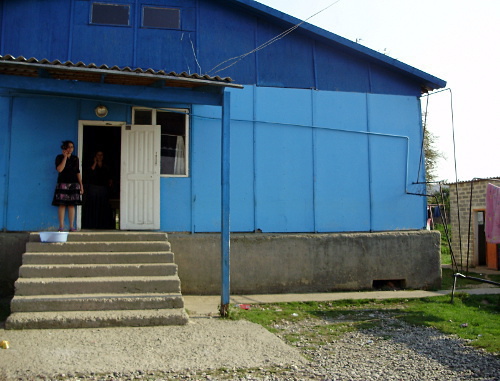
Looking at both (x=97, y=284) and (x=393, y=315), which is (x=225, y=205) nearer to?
(x=97, y=284)

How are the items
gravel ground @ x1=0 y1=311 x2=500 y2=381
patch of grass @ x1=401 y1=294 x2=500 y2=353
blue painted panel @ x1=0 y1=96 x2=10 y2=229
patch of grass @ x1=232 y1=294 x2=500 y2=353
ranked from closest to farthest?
gravel ground @ x1=0 y1=311 x2=500 y2=381 → patch of grass @ x1=401 y1=294 x2=500 y2=353 → patch of grass @ x1=232 y1=294 x2=500 y2=353 → blue painted panel @ x1=0 y1=96 x2=10 y2=229

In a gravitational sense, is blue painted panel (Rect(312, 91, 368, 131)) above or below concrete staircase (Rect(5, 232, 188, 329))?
above

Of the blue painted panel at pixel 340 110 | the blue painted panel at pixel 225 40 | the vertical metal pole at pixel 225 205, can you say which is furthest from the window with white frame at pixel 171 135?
the blue painted panel at pixel 340 110

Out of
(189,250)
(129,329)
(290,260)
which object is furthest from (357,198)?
(129,329)

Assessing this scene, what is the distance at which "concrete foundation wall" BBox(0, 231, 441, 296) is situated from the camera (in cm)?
910

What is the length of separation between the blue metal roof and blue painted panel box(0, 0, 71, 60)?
3.34 meters

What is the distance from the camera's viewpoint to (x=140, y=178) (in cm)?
921

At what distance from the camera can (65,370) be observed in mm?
4742

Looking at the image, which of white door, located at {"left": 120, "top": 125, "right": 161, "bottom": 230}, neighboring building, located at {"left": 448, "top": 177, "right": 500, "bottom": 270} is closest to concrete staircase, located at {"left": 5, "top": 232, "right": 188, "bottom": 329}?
white door, located at {"left": 120, "top": 125, "right": 161, "bottom": 230}

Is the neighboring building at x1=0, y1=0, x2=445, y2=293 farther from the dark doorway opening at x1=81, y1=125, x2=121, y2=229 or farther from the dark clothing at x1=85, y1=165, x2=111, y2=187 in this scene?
the dark clothing at x1=85, y1=165, x2=111, y2=187

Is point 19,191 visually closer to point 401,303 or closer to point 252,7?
point 252,7

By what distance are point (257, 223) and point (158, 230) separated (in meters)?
1.92

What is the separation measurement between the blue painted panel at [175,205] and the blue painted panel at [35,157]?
190cm

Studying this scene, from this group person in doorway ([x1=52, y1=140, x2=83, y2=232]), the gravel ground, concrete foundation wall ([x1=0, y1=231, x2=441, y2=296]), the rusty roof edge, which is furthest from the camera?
concrete foundation wall ([x1=0, y1=231, x2=441, y2=296])
